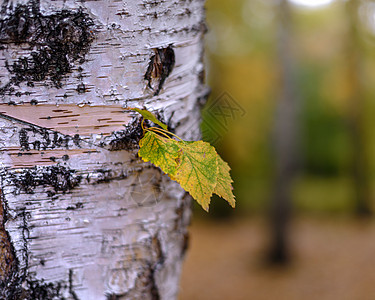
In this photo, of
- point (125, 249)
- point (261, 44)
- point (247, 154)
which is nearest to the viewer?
point (125, 249)

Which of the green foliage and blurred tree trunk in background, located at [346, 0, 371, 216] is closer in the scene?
the green foliage

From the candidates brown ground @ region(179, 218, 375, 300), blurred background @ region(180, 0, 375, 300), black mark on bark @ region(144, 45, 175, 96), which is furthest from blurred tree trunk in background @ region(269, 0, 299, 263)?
black mark on bark @ region(144, 45, 175, 96)

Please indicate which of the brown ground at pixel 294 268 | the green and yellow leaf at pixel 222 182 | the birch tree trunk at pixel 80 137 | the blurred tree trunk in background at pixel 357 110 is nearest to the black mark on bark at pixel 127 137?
the birch tree trunk at pixel 80 137

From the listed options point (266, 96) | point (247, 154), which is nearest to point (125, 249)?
point (247, 154)

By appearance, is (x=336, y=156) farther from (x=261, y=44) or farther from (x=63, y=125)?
(x=63, y=125)

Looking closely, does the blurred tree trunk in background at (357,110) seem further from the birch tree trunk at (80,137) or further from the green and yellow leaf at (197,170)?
the green and yellow leaf at (197,170)

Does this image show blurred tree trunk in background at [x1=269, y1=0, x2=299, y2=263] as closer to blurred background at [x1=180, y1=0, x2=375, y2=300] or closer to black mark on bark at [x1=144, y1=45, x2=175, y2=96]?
blurred background at [x1=180, y1=0, x2=375, y2=300]
